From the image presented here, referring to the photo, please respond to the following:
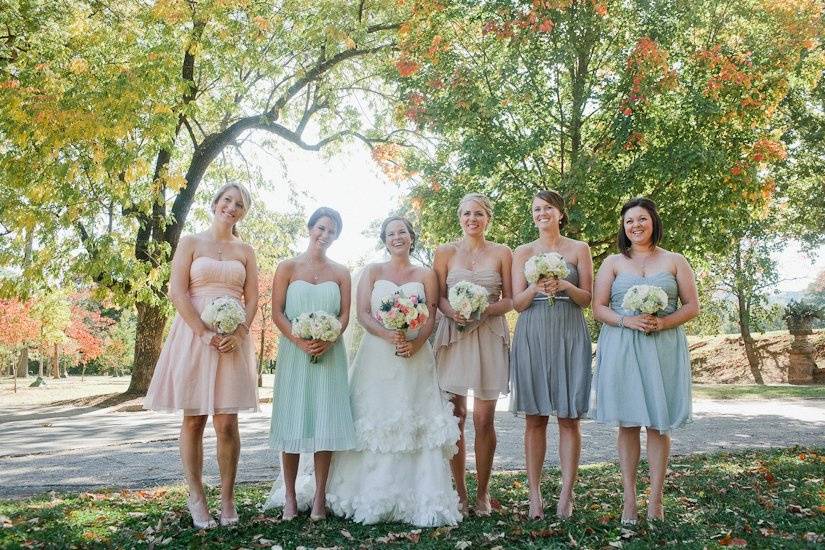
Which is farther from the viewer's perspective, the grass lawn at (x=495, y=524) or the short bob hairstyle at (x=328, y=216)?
the short bob hairstyle at (x=328, y=216)

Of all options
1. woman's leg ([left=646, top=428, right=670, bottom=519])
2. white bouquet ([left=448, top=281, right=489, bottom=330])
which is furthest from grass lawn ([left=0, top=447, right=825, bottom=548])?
white bouquet ([left=448, top=281, right=489, bottom=330])

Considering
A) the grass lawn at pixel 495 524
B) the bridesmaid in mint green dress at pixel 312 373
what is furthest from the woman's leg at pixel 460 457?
the bridesmaid in mint green dress at pixel 312 373

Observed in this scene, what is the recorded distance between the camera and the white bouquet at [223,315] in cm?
491

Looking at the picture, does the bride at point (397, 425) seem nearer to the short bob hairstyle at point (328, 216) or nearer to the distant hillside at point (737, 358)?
the short bob hairstyle at point (328, 216)

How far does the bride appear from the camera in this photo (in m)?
5.20

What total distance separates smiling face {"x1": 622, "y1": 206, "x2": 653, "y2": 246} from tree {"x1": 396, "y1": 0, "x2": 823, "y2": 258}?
741cm

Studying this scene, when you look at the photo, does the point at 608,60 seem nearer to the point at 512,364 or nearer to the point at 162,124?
the point at 162,124

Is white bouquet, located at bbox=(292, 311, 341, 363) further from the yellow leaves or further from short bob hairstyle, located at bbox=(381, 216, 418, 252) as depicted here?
the yellow leaves

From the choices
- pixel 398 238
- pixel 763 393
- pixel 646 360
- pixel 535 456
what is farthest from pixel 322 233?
pixel 763 393

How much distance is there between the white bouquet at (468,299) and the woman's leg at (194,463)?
81.1 inches

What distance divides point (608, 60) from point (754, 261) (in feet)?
39.0

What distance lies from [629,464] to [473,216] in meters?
2.21

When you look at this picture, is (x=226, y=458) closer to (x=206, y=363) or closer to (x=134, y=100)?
(x=206, y=363)

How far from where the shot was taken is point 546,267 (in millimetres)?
5098
